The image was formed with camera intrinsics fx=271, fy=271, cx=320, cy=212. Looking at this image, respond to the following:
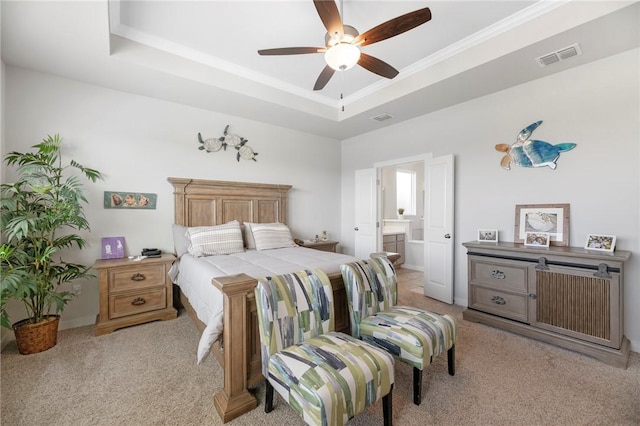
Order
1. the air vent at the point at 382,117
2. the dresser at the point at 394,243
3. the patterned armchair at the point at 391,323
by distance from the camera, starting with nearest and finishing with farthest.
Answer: the patterned armchair at the point at 391,323 < the air vent at the point at 382,117 < the dresser at the point at 394,243

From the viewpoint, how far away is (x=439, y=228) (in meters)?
3.90

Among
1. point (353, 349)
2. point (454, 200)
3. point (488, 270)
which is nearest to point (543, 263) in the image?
point (488, 270)

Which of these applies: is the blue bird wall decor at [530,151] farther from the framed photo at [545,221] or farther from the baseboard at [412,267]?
the baseboard at [412,267]

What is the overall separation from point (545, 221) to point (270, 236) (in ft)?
10.8

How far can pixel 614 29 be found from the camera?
2197 millimetres

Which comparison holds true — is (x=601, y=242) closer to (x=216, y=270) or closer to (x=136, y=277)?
(x=216, y=270)

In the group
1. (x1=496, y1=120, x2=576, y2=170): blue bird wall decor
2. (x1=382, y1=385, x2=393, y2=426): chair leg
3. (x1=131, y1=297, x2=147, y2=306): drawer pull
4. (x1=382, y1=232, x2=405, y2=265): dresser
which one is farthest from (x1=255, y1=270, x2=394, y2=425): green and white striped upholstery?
(x1=382, y1=232, x2=405, y2=265): dresser

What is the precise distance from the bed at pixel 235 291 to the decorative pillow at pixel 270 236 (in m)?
0.51

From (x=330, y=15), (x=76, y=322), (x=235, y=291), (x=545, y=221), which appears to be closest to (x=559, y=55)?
(x=545, y=221)

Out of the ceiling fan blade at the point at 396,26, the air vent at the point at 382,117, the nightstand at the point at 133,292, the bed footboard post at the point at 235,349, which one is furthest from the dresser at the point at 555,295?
the nightstand at the point at 133,292

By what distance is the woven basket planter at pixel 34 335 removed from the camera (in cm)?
238

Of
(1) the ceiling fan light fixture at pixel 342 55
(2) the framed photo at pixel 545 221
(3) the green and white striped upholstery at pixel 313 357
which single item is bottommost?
(3) the green and white striped upholstery at pixel 313 357

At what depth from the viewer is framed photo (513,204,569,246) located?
286 cm

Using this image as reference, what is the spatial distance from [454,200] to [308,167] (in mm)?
2521
